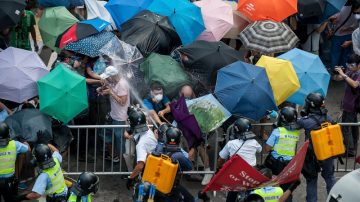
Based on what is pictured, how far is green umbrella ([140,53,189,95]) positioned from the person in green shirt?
2571 millimetres

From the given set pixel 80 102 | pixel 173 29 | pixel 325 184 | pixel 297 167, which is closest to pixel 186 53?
pixel 173 29

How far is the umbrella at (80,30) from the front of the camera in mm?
11891

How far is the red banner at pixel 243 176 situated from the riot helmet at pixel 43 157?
1.88 m

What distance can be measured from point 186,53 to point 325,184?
276cm

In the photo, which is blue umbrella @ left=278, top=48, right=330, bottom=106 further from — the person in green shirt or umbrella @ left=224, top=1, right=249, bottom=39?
the person in green shirt

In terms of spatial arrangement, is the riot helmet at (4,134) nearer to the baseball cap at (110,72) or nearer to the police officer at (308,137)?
the baseball cap at (110,72)

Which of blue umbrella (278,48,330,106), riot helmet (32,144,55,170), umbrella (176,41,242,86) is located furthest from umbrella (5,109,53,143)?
blue umbrella (278,48,330,106)

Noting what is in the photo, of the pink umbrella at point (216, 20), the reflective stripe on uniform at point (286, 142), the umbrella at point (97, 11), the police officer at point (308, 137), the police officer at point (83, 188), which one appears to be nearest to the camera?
the police officer at point (83, 188)

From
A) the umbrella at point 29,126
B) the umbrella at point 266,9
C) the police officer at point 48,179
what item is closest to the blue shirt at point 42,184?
the police officer at point 48,179

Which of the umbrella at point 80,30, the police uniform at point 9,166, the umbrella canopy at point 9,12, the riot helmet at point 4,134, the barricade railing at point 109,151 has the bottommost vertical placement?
the barricade railing at point 109,151

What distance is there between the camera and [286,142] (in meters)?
10.3

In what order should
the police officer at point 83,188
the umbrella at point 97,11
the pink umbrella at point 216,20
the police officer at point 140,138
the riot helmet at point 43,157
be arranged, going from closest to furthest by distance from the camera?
the police officer at point 83,188
the riot helmet at point 43,157
the police officer at point 140,138
the pink umbrella at point 216,20
the umbrella at point 97,11

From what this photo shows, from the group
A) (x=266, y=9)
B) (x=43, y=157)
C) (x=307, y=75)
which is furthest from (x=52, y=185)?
(x=266, y=9)

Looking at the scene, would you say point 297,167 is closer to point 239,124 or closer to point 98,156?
point 239,124
